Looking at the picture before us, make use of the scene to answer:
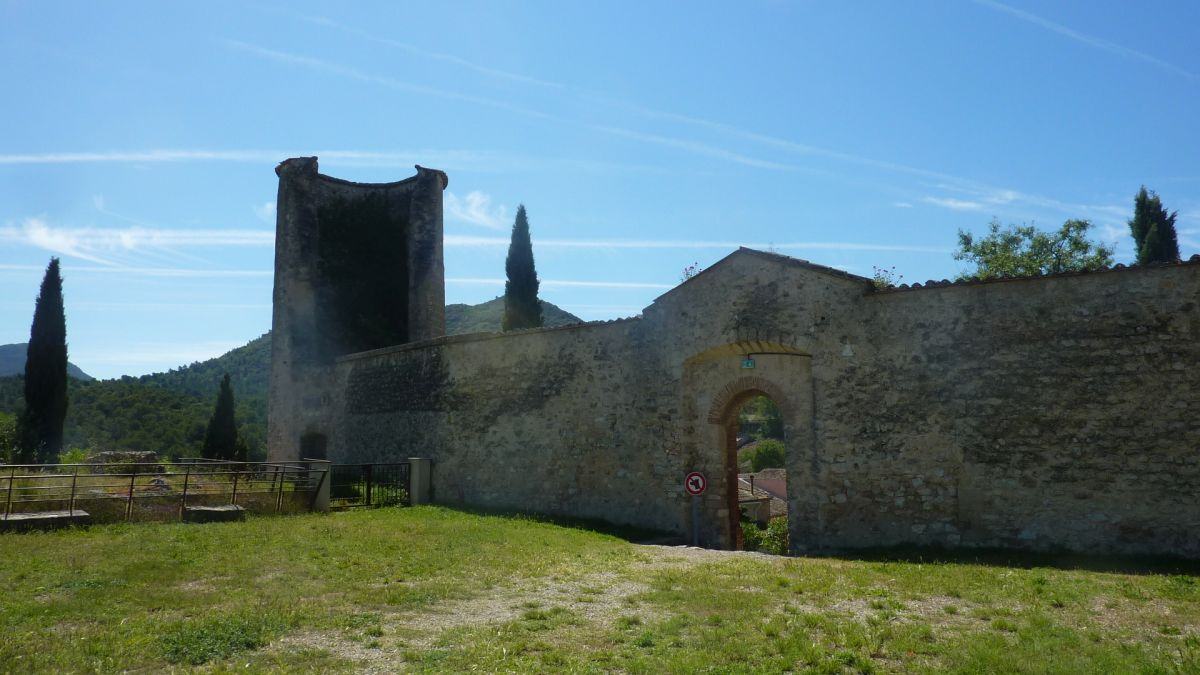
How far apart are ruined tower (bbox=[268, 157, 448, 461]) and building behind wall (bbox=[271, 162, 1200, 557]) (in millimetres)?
8328

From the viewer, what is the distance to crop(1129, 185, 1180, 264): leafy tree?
38.5 metres

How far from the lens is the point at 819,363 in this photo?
46.5 ft

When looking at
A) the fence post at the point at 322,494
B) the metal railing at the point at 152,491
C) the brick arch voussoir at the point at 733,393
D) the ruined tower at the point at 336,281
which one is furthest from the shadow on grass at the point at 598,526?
the ruined tower at the point at 336,281

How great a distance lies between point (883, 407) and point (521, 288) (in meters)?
20.6

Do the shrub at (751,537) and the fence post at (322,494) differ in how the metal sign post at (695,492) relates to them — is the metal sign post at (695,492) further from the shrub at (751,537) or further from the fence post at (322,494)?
the fence post at (322,494)

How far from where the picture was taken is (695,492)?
15094mm

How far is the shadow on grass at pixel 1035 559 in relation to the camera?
35.0 ft

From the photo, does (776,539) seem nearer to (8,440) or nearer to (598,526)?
(598,526)

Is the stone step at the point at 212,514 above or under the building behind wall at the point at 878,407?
under

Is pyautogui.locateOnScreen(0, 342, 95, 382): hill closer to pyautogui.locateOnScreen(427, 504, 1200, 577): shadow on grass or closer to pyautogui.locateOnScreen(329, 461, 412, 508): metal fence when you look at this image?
pyautogui.locateOnScreen(329, 461, 412, 508): metal fence

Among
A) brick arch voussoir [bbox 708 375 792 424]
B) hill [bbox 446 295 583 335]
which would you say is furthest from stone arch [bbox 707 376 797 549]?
hill [bbox 446 295 583 335]

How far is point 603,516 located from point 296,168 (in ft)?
55.6

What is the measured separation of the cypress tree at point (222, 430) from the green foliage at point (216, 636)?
108ft

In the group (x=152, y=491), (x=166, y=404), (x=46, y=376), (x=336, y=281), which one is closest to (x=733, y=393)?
(x=152, y=491)
